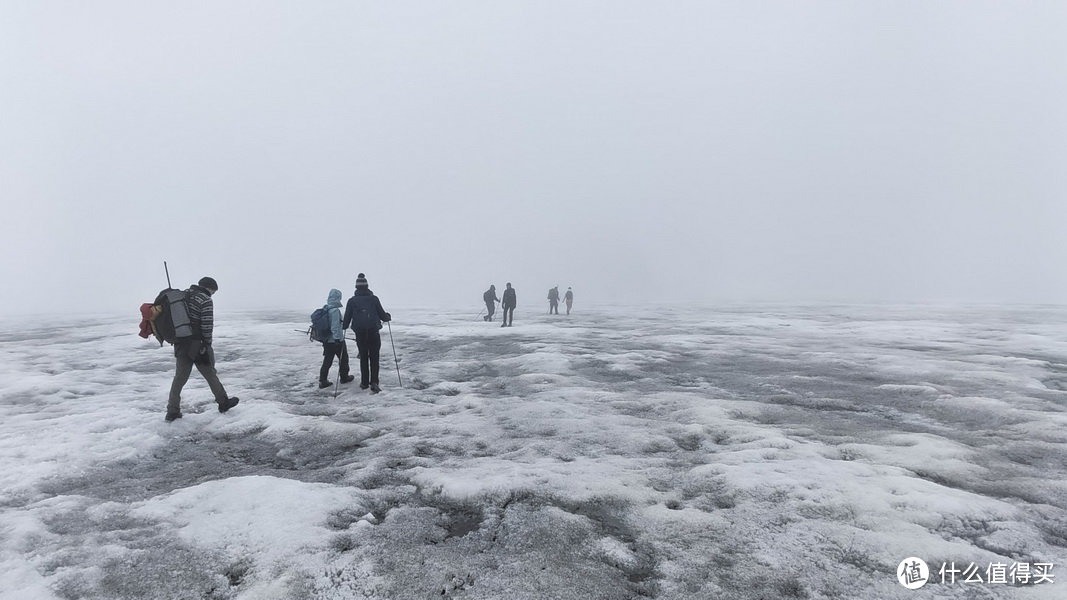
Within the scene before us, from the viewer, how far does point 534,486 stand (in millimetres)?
5207

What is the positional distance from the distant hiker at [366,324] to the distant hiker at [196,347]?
243cm

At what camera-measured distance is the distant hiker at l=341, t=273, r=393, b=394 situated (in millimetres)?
10000

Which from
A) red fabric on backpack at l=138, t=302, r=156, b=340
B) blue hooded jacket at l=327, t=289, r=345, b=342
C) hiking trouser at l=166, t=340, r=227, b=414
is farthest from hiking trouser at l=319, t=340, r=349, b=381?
red fabric on backpack at l=138, t=302, r=156, b=340

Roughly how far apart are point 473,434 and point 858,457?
4.99 m

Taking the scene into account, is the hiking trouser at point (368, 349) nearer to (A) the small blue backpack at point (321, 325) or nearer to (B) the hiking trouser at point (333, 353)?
(B) the hiking trouser at point (333, 353)

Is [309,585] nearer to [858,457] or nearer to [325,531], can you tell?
[325,531]

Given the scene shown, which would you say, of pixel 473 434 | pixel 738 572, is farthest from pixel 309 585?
pixel 473 434

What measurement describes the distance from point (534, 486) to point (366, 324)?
20.0ft

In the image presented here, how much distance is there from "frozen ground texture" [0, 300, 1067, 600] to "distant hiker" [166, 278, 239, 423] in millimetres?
510

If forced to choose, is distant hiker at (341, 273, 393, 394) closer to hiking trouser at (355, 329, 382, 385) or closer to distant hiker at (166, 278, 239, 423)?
hiking trouser at (355, 329, 382, 385)

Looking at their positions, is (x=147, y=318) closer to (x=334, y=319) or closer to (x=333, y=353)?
(x=334, y=319)

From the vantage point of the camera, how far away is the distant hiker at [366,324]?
10000mm

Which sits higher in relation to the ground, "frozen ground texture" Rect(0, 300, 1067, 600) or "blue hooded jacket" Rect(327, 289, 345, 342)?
"blue hooded jacket" Rect(327, 289, 345, 342)

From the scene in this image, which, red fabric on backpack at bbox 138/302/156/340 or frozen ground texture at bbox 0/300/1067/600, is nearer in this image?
frozen ground texture at bbox 0/300/1067/600
